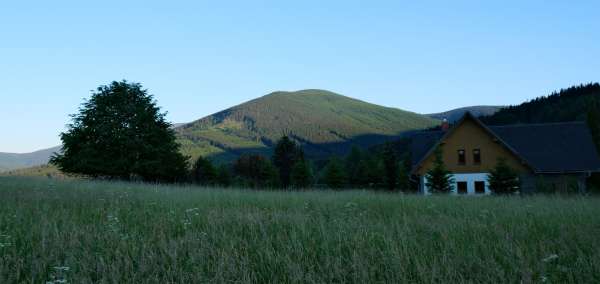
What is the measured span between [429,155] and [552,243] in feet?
107

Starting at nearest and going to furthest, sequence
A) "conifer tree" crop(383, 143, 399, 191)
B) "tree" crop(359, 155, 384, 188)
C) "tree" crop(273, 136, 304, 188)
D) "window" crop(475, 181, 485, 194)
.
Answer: "window" crop(475, 181, 485, 194), "tree" crop(359, 155, 384, 188), "conifer tree" crop(383, 143, 399, 191), "tree" crop(273, 136, 304, 188)

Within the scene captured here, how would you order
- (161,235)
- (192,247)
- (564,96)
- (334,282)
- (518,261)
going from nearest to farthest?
(334,282) < (518,261) < (192,247) < (161,235) < (564,96)

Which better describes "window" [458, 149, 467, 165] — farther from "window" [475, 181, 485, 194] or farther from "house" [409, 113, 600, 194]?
"window" [475, 181, 485, 194]

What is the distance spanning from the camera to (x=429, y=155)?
36.3 m

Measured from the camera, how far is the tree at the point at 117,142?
116ft

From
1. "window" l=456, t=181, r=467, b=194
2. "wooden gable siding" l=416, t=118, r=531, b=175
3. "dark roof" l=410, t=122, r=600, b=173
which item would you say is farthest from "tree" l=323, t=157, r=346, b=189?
"window" l=456, t=181, r=467, b=194

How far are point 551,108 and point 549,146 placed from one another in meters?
88.4

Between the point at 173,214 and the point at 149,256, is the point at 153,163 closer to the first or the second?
the point at 173,214

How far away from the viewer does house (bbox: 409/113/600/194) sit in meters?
33.4

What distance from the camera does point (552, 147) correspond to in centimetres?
3553

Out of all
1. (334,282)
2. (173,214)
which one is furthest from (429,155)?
(334,282)

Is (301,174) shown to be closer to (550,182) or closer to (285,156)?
(285,156)

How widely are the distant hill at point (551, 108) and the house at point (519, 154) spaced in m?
73.4

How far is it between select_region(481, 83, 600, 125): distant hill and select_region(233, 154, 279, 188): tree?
72123 mm
